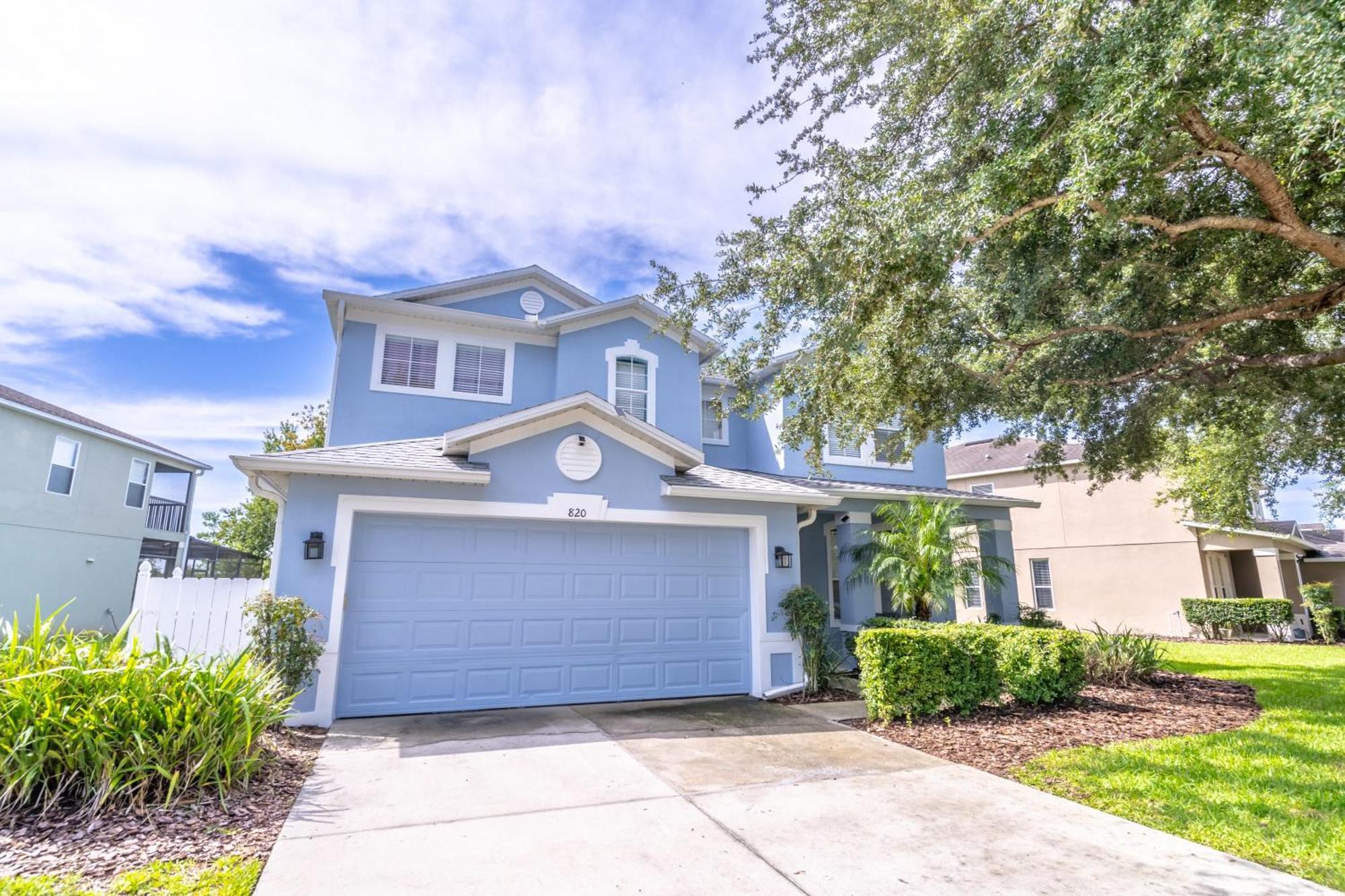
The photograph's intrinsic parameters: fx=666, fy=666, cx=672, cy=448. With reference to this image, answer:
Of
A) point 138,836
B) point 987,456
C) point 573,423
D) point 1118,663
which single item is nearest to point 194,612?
point 138,836

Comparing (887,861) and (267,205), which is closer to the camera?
(887,861)

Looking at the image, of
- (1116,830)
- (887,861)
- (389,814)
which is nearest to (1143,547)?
(1116,830)

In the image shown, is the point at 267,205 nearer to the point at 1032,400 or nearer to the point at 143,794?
the point at 143,794

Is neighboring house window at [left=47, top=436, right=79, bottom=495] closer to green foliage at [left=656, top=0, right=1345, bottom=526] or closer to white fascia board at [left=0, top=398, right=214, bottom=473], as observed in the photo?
white fascia board at [left=0, top=398, right=214, bottom=473]

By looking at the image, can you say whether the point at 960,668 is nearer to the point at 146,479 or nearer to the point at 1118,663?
the point at 1118,663

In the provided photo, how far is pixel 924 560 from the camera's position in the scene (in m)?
10.6

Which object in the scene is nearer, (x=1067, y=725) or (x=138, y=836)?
(x=138, y=836)

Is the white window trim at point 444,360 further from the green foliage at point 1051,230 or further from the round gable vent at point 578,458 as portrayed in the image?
the green foliage at point 1051,230

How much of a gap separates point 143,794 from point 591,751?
11.7 ft

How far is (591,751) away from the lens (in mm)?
6629

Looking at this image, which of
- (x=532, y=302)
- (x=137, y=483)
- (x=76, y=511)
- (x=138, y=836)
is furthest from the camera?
(x=137, y=483)

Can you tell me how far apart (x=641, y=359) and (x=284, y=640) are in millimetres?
8131

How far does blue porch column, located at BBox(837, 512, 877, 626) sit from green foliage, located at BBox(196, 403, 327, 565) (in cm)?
1449

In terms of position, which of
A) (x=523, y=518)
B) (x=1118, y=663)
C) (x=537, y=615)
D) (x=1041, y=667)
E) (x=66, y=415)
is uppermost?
(x=66, y=415)
